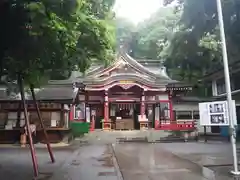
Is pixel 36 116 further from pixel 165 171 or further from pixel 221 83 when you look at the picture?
pixel 221 83

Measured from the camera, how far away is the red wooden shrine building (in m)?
29.2

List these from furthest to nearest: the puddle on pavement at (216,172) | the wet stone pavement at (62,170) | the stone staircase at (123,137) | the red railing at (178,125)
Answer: the red railing at (178,125)
the stone staircase at (123,137)
the wet stone pavement at (62,170)
the puddle on pavement at (216,172)

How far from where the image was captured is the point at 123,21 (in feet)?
176

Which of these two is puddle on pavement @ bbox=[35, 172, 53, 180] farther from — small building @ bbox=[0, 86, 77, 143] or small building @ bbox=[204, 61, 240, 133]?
small building @ bbox=[204, 61, 240, 133]

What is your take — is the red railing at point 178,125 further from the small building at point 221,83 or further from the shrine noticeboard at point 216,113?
the shrine noticeboard at point 216,113

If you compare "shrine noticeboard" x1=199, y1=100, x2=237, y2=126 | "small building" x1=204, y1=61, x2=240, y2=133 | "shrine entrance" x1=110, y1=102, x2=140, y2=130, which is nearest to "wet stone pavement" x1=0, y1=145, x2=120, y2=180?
"shrine noticeboard" x1=199, y1=100, x2=237, y2=126

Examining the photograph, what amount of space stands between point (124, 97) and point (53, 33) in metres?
24.9

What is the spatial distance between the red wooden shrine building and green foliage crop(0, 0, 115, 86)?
763 inches

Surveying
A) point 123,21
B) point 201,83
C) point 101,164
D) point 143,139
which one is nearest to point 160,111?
point 201,83

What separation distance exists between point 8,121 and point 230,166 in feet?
48.5

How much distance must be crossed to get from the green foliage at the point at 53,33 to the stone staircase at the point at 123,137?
13.6 m

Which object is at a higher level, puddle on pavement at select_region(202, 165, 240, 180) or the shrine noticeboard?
the shrine noticeboard

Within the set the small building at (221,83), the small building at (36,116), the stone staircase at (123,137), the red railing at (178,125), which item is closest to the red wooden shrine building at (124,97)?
the red railing at (178,125)

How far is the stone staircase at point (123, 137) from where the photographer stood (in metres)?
22.3
